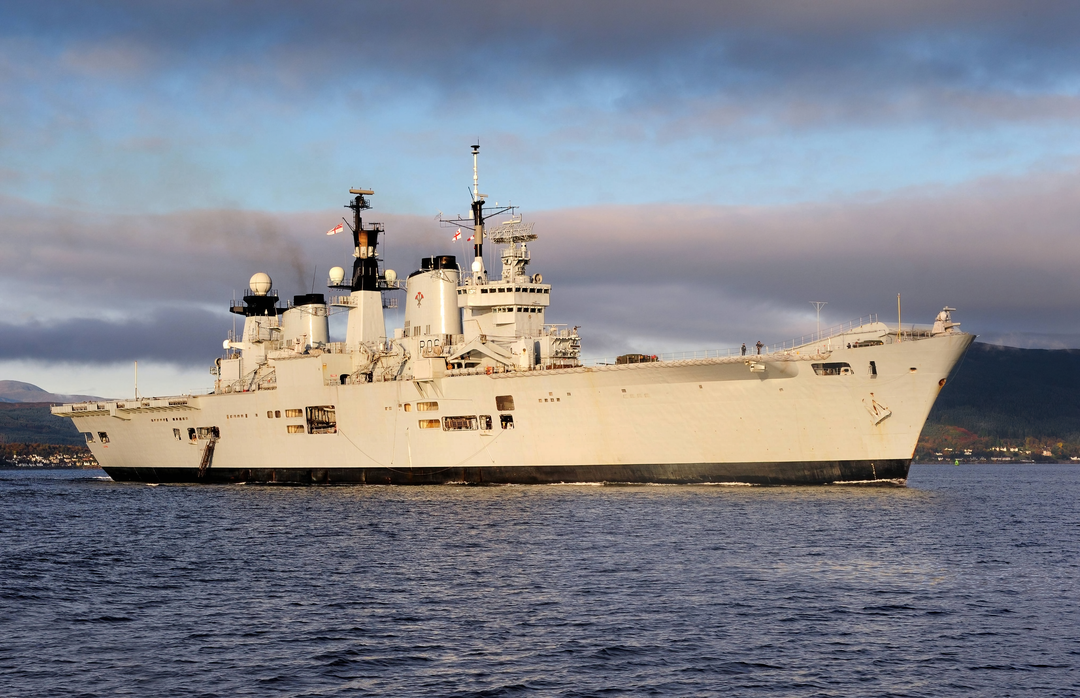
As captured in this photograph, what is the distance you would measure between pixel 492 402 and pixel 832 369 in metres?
14.7

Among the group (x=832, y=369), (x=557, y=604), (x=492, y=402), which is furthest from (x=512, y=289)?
(x=557, y=604)

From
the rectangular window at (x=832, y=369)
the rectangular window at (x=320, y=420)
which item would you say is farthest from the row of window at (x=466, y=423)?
the rectangular window at (x=832, y=369)

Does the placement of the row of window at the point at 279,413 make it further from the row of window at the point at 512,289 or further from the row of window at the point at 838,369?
the row of window at the point at 838,369

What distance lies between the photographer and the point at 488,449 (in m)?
44.9

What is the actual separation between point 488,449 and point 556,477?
11.3ft

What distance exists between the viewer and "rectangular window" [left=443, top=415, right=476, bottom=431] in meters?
45.3

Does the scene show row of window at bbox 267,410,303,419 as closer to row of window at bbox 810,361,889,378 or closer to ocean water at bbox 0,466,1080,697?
ocean water at bbox 0,466,1080,697

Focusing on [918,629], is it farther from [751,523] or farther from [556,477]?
[556,477]

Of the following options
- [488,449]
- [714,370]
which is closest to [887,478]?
[714,370]

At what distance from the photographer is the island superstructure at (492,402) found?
3756cm

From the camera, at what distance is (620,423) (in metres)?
41.4

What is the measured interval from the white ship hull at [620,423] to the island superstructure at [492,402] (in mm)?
66

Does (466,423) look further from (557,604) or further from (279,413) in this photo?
(557,604)

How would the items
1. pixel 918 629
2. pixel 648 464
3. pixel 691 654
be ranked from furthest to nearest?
pixel 648 464 < pixel 918 629 < pixel 691 654
